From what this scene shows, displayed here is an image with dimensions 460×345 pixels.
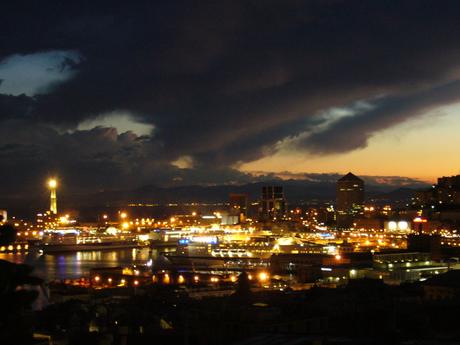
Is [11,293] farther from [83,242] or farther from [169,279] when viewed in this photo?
[83,242]

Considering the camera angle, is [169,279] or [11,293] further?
[169,279]

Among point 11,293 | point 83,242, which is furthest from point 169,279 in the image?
point 83,242

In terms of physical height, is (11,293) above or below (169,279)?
above

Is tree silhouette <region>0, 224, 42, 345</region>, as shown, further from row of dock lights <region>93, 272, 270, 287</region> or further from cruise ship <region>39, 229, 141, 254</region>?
cruise ship <region>39, 229, 141, 254</region>

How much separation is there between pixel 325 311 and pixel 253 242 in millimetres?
26068

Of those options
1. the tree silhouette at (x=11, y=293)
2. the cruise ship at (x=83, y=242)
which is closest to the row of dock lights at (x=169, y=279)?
the tree silhouette at (x=11, y=293)

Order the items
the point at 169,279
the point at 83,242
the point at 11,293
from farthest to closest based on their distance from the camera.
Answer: the point at 83,242 → the point at 169,279 → the point at 11,293

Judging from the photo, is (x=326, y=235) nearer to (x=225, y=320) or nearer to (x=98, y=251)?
(x=98, y=251)

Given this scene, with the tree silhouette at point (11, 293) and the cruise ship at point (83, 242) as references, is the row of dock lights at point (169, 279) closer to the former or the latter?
the tree silhouette at point (11, 293)

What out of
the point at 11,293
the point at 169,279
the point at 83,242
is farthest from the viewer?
the point at 83,242

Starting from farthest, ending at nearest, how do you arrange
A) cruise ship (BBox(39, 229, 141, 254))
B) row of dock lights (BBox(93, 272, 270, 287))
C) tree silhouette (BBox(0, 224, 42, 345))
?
cruise ship (BBox(39, 229, 141, 254)) < row of dock lights (BBox(93, 272, 270, 287)) < tree silhouette (BBox(0, 224, 42, 345))

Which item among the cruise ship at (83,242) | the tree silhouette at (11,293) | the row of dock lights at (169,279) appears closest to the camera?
the tree silhouette at (11,293)

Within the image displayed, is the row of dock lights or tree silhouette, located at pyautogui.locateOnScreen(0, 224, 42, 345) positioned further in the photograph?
the row of dock lights

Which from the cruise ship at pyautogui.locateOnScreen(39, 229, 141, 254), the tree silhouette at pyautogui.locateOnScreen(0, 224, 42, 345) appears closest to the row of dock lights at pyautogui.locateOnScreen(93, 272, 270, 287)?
the tree silhouette at pyautogui.locateOnScreen(0, 224, 42, 345)
